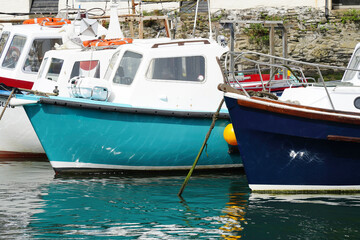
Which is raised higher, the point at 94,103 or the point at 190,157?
the point at 94,103

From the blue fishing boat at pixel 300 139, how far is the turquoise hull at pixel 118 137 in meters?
1.79

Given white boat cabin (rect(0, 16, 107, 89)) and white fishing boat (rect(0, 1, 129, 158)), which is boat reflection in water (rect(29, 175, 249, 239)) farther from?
white boat cabin (rect(0, 16, 107, 89))

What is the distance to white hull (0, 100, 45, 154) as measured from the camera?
14.1 m

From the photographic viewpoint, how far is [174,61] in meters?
11.8

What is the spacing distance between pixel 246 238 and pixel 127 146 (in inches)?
158

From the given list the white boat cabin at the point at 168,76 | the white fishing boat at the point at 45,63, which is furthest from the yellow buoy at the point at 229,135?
the white fishing boat at the point at 45,63

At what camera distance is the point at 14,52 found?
50.4 feet

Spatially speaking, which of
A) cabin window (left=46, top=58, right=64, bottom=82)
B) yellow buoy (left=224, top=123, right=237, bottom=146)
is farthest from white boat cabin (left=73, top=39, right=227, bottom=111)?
cabin window (left=46, top=58, right=64, bottom=82)

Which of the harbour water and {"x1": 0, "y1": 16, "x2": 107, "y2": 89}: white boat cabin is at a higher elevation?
{"x1": 0, "y1": 16, "x2": 107, "y2": 89}: white boat cabin

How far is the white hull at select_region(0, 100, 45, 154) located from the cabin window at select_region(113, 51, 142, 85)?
2.93 meters

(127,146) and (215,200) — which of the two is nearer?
(215,200)

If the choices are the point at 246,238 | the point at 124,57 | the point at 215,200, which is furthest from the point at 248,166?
the point at 124,57

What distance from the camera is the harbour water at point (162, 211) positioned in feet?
26.8

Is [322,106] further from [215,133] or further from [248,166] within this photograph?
[215,133]
